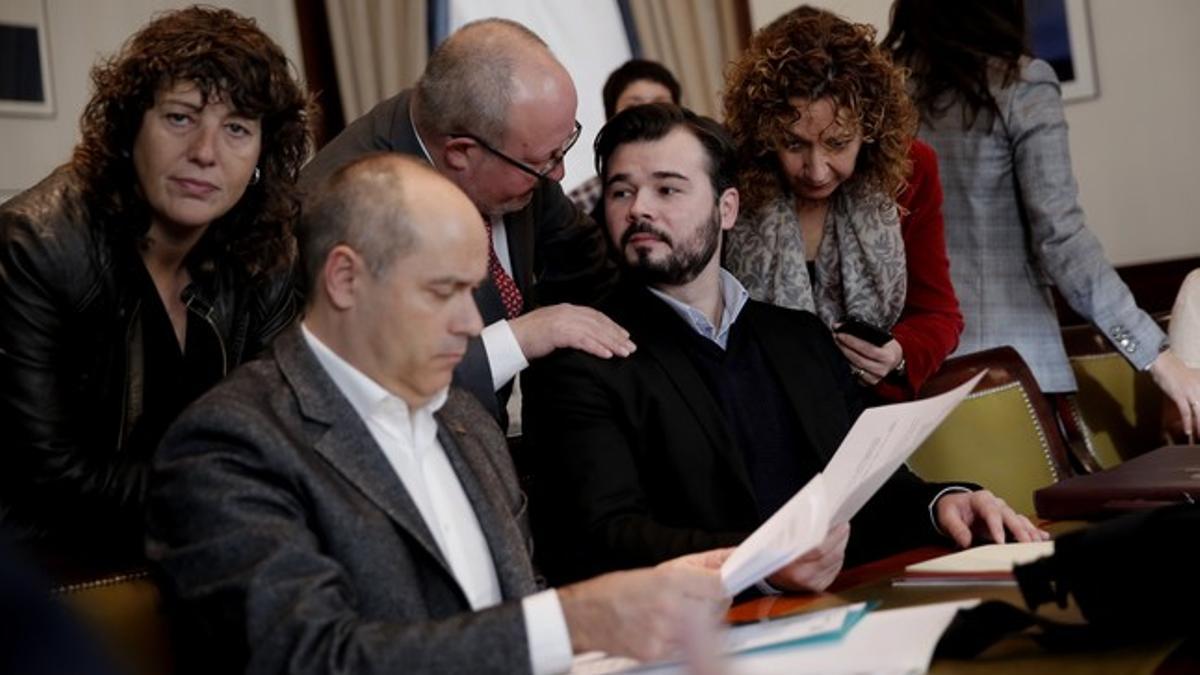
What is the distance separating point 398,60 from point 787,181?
330 cm

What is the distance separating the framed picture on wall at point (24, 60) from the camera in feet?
17.6

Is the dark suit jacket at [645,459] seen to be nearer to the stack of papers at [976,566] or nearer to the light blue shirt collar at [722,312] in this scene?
the light blue shirt collar at [722,312]

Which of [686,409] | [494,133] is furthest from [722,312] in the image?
[494,133]

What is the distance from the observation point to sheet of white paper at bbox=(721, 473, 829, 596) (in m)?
1.90

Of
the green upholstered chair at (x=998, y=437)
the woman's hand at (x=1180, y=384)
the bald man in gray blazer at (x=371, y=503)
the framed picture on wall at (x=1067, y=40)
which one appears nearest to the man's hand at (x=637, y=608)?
the bald man in gray blazer at (x=371, y=503)

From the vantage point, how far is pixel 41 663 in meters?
0.86

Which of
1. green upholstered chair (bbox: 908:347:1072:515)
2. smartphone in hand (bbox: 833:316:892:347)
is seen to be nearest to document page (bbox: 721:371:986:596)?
smartphone in hand (bbox: 833:316:892:347)

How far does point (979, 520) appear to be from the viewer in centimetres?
267

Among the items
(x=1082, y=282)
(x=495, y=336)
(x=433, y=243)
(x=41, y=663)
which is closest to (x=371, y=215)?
(x=433, y=243)

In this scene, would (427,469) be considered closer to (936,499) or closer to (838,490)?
(838,490)

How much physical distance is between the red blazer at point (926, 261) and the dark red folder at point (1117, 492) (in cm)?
67

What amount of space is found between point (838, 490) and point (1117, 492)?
2.90 feet

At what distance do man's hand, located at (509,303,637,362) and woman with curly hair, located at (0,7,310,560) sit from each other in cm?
40

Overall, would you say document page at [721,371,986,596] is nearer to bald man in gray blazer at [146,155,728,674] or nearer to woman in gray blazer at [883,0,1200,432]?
bald man in gray blazer at [146,155,728,674]
